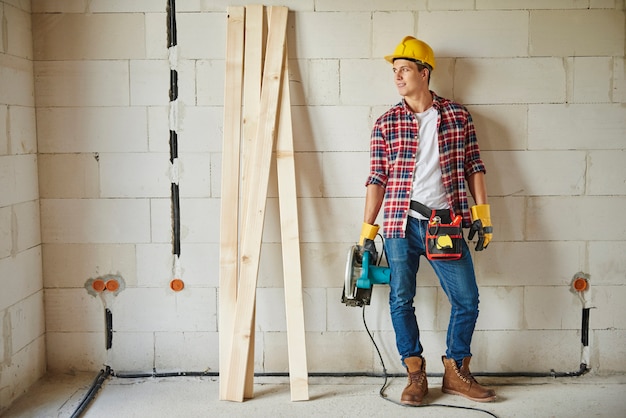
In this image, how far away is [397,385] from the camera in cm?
381

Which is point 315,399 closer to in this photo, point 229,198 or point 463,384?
point 463,384

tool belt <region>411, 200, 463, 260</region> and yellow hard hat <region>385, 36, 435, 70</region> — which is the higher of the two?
yellow hard hat <region>385, 36, 435, 70</region>

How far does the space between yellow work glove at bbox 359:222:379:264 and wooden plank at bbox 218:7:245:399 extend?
2.11 feet

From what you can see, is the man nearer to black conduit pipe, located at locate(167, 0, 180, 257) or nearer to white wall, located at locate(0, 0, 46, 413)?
black conduit pipe, located at locate(167, 0, 180, 257)

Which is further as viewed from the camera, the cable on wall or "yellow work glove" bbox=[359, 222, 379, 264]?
the cable on wall

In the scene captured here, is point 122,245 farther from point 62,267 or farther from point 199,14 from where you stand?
point 199,14

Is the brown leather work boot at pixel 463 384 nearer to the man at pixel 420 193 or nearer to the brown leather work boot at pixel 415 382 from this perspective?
the man at pixel 420 193

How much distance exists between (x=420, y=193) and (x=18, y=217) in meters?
2.00

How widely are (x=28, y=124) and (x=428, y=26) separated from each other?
2118 millimetres

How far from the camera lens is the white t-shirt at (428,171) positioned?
11.6 feet

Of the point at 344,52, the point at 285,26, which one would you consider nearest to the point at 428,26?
the point at 344,52

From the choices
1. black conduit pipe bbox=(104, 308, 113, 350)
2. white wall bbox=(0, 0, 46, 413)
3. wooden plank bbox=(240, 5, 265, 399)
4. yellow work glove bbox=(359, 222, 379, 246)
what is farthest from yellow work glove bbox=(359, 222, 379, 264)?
white wall bbox=(0, 0, 46, 413)

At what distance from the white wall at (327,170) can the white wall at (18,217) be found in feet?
0.15

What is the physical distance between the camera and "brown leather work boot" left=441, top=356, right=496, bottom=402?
357cm
